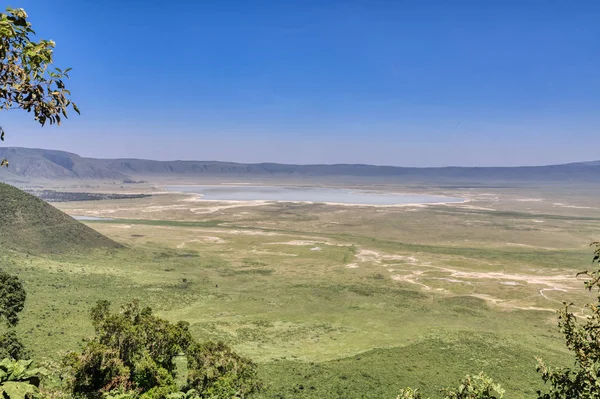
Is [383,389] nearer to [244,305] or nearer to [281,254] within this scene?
[244,305]

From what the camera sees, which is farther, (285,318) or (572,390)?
(285,318)

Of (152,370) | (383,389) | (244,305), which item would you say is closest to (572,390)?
(152,370)

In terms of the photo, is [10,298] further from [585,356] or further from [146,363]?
[585,356]

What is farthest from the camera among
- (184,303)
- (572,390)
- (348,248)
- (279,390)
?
(348,248)

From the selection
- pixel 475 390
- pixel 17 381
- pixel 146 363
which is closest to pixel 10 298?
pixel 146 363

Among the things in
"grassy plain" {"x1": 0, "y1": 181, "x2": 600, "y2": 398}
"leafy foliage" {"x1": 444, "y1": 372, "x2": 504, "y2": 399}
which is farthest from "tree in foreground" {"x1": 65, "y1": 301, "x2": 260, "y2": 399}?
"leafy foliage" {"x1": 444, "y1": 372, "x2": 504, "y2": 399}

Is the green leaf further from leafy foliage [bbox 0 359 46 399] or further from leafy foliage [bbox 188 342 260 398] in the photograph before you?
leafy foliage [bbox 188 342 260 398]
